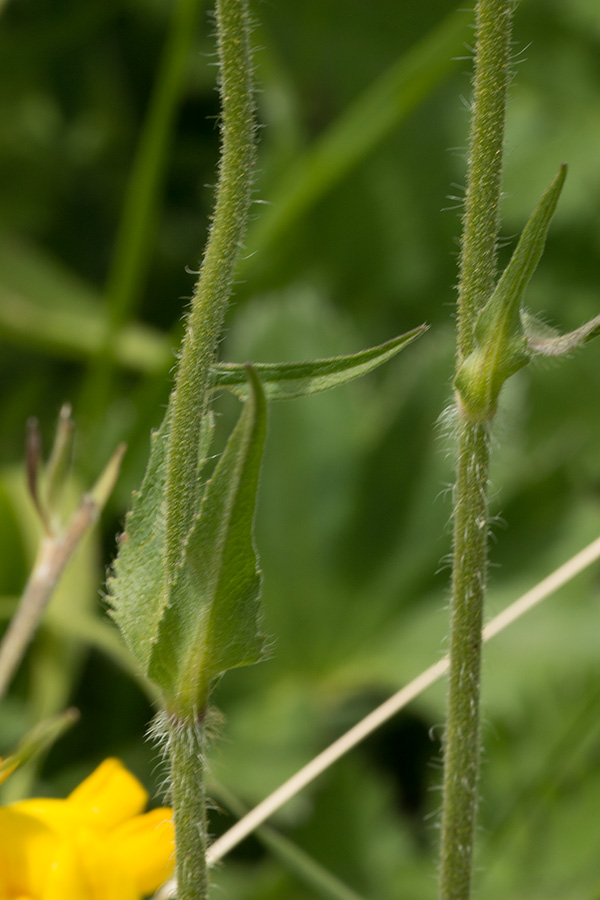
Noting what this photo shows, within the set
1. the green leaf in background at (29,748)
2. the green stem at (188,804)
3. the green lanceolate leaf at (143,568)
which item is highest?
the green lanceolate leaf at (143,568)

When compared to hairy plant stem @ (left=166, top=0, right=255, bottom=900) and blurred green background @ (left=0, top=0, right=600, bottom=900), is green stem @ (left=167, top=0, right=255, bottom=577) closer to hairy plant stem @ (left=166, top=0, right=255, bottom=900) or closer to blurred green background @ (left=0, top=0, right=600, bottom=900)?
hairy plant stem @ (left=166, top=0, right=255, bottom=900)

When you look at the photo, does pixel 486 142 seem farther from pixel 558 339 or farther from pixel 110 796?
pixel 110 796

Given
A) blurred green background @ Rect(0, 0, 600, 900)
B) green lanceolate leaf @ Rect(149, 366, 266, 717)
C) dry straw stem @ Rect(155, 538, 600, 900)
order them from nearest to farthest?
green lanceolate leaf @ Rect(149, 366, 266, 717), dry straw stem @ Rect(155, 538, 600, 900), blurred green background @ Rect(0, 0, 600, 900)

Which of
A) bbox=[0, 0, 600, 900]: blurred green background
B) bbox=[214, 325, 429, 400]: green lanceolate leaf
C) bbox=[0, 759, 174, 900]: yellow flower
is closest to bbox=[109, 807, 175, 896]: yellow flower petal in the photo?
bbox=[0, 759, 174, 900]: yellow flower

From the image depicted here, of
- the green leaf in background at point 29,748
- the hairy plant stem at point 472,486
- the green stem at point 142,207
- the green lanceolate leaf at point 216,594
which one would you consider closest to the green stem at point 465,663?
the hairy plant stem at point 472,486

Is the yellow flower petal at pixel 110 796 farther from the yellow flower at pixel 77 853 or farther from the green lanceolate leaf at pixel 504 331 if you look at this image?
the green lanceolate leaf at pixel 504 331

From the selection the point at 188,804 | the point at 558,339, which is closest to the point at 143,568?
the point at 188,804
